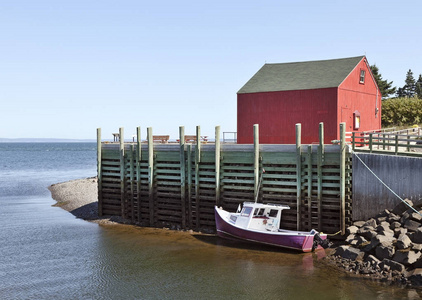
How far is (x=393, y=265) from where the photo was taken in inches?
605

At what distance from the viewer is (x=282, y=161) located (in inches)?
805

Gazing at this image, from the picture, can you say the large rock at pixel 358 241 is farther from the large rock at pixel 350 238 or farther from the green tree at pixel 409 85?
the green tree at pixel 409 85

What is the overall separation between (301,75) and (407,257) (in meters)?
18.6

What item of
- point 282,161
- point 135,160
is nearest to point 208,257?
point 282,161

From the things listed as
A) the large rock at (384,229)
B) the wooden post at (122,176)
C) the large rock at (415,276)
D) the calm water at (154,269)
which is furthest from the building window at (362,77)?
the large rock at (415,276)

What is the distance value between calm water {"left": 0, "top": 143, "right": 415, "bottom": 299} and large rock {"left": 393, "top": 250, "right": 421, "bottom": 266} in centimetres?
132

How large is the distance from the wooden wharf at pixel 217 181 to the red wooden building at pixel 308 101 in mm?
8496

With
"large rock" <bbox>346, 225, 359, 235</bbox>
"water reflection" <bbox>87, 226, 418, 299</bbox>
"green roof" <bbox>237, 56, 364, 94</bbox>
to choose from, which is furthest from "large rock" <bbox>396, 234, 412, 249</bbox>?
"green roof" <bbox>237, 56, 364, 94</bbox>

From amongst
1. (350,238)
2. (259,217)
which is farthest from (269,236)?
(350,238)

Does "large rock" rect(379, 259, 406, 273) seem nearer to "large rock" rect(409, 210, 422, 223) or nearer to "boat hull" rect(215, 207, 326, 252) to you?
"large rock" rect(409, 210, 422, 223)

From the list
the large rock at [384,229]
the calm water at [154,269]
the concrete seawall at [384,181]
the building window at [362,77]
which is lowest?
the calm water at [154,269]

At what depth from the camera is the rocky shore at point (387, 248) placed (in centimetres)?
1512

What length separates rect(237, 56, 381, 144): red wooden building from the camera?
94.2ft

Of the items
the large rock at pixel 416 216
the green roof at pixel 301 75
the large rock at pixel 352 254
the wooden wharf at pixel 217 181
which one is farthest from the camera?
the green roof at pixel 301 75
